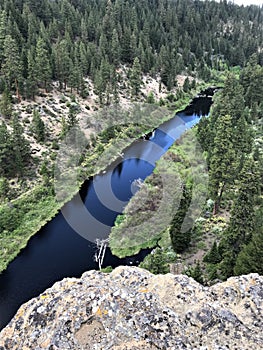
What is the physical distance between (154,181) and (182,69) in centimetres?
7981

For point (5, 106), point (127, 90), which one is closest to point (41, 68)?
point (5, 106)

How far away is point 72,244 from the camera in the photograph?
39812 mm

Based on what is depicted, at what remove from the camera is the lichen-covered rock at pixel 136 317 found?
7734 millimetres

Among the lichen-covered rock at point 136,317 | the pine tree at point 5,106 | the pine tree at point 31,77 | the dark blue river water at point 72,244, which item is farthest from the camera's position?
the pine tree at point 31,77

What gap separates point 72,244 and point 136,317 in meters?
32.9

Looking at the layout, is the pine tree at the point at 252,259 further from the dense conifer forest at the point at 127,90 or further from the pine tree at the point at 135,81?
the pine tree at the point at 135,81

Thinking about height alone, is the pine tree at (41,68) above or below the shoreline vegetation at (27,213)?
above

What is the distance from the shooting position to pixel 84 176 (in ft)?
180

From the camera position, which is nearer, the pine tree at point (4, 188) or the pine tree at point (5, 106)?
the pine tree at point (4, 188)

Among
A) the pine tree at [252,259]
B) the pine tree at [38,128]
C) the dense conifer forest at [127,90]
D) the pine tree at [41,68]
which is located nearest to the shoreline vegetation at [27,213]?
the dense conifer forest at [127,90]

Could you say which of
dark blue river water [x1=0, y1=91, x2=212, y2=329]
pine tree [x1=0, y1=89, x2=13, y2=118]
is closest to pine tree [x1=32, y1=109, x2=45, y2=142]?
pine tree [x1=0, y1=89, x2=13, y2=118]

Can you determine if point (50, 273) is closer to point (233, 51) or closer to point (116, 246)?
point (116, 246)

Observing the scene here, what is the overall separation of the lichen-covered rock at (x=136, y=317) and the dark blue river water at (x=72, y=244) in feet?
81.2

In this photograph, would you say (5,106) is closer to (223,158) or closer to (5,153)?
(5,153)
